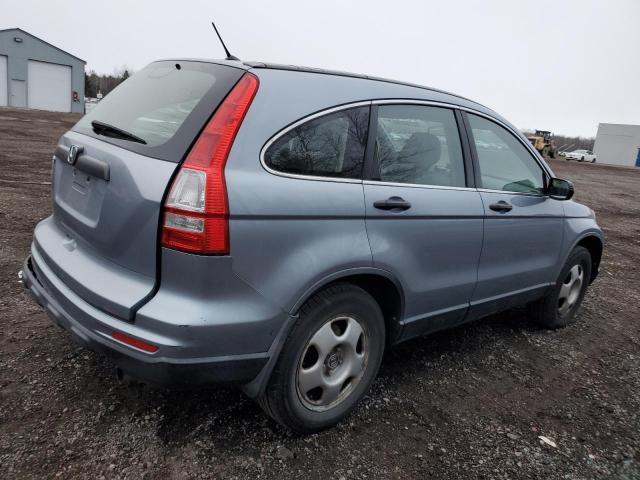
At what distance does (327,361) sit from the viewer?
250 cm

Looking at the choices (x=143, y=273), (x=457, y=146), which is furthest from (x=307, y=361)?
(x=457, y=146)

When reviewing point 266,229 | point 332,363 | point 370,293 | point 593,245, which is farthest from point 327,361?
point 593,245

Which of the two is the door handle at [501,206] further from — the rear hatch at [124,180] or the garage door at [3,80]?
the garage door at [3,80]

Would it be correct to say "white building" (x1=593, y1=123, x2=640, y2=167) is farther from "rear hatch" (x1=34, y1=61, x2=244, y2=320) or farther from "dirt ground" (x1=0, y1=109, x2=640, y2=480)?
"rear hatch" (x1=34, y1=61, x2=244, y2=320)

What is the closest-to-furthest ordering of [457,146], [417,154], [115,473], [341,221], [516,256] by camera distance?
[115,473], [341,221], [417,154], [457,146], [516,256]

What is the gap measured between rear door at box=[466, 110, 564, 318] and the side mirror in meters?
0.05

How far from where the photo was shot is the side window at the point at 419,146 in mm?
2678

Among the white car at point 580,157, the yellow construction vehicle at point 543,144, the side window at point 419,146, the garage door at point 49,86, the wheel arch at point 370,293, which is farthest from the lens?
the white car at point 580,157

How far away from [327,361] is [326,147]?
1.05 meters

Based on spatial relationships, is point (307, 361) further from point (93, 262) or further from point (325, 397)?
point (93, 262)

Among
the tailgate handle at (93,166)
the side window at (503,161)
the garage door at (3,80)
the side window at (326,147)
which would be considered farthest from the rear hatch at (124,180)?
the garage door at (3,80)

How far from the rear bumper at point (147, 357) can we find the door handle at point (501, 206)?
5.95ft

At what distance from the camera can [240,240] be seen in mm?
2014

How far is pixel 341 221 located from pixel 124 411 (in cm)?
147
